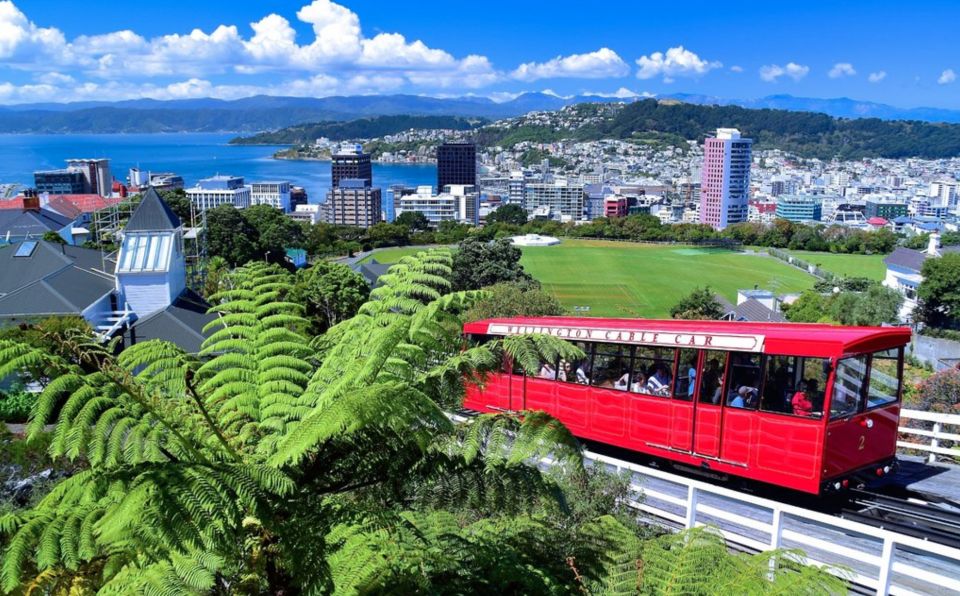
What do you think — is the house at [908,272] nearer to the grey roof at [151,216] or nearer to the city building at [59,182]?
the grey roof at [151,216]

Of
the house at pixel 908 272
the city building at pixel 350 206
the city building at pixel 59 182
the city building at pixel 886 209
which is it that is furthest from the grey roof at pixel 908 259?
the city building at pixel 886 209

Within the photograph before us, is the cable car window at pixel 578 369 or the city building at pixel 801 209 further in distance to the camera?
the city building at pixel 801 209

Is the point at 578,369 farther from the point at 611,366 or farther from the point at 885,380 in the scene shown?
the point at 885,380

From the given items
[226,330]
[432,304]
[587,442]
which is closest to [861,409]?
[587,442]

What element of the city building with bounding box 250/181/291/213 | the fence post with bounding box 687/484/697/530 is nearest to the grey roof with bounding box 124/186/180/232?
the fence post with bounding box 687/484/697/530

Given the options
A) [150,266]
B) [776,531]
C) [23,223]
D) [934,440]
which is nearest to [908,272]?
[934,440]

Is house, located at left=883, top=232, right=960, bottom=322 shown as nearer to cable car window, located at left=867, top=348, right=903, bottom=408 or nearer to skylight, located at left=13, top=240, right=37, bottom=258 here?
cable car window, located at left=867, top=348, right=903, bottom=408

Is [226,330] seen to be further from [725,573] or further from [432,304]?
[725,573]
